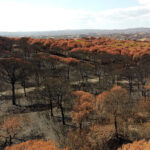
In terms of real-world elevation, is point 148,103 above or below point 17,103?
above

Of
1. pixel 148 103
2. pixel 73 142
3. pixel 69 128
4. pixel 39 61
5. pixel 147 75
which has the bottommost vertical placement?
pixel 69 128

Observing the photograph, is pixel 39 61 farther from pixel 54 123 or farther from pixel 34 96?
pixel 54 123

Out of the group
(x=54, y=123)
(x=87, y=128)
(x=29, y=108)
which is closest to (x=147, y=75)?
(x=87, y=128)

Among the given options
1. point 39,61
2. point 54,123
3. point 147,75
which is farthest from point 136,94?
point 39,61

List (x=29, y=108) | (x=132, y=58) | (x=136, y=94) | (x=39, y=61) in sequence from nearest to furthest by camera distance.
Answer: (x=29, y=108) → (x=136, y=94) → (x=39, y=61) → (x=132, y=58)

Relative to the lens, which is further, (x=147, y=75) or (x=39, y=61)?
(x=39, y=61)

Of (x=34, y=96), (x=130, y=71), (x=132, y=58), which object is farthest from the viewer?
(x=132, y=58)

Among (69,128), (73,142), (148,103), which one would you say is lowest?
(69,128)

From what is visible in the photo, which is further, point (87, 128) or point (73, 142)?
point (87, 128)

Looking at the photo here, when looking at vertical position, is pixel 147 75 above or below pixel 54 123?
above

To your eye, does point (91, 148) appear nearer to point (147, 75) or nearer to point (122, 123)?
point (122, 123)
